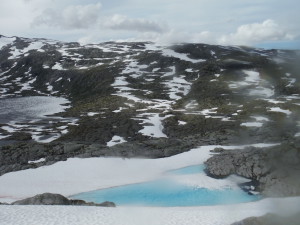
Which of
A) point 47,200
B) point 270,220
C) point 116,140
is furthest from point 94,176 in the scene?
point 270,220

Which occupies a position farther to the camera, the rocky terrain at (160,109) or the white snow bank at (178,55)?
the white snow bank at (178,55)

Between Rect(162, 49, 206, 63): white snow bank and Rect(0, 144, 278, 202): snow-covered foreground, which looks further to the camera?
Rect(162, 49, 206, 63): white snow bank

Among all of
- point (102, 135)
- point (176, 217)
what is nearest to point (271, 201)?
point (176, 217)

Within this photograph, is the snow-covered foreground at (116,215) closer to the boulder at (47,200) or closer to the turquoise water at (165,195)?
the boulder at (47,200)

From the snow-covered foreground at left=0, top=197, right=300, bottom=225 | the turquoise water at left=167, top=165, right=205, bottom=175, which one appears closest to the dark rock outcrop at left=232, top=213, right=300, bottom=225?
the snow-covered foreground at left=0, top=197, right=300, bottom=225

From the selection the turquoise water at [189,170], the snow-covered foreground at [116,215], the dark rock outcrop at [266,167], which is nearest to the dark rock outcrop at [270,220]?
the snow-covered foreground at [116,215]

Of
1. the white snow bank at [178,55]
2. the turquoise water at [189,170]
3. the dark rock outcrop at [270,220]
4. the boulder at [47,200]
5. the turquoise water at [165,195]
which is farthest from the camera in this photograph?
the white snow bank at [178,55]

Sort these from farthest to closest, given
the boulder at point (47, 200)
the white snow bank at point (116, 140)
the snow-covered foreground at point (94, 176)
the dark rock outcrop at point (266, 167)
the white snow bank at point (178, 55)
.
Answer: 1. the white snow bank at point (178, 55)
2. the white snow bank at point (116, 140)
3. the snow-covered foreground at point (94, 176)
4. the dark rock outcrop at point (266, 167)
5. the boulder at point (47, 200)

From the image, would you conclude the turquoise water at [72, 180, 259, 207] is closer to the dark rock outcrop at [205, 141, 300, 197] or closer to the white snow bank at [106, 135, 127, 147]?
the dark rock outcrop at [205, 141, 300, 197]
